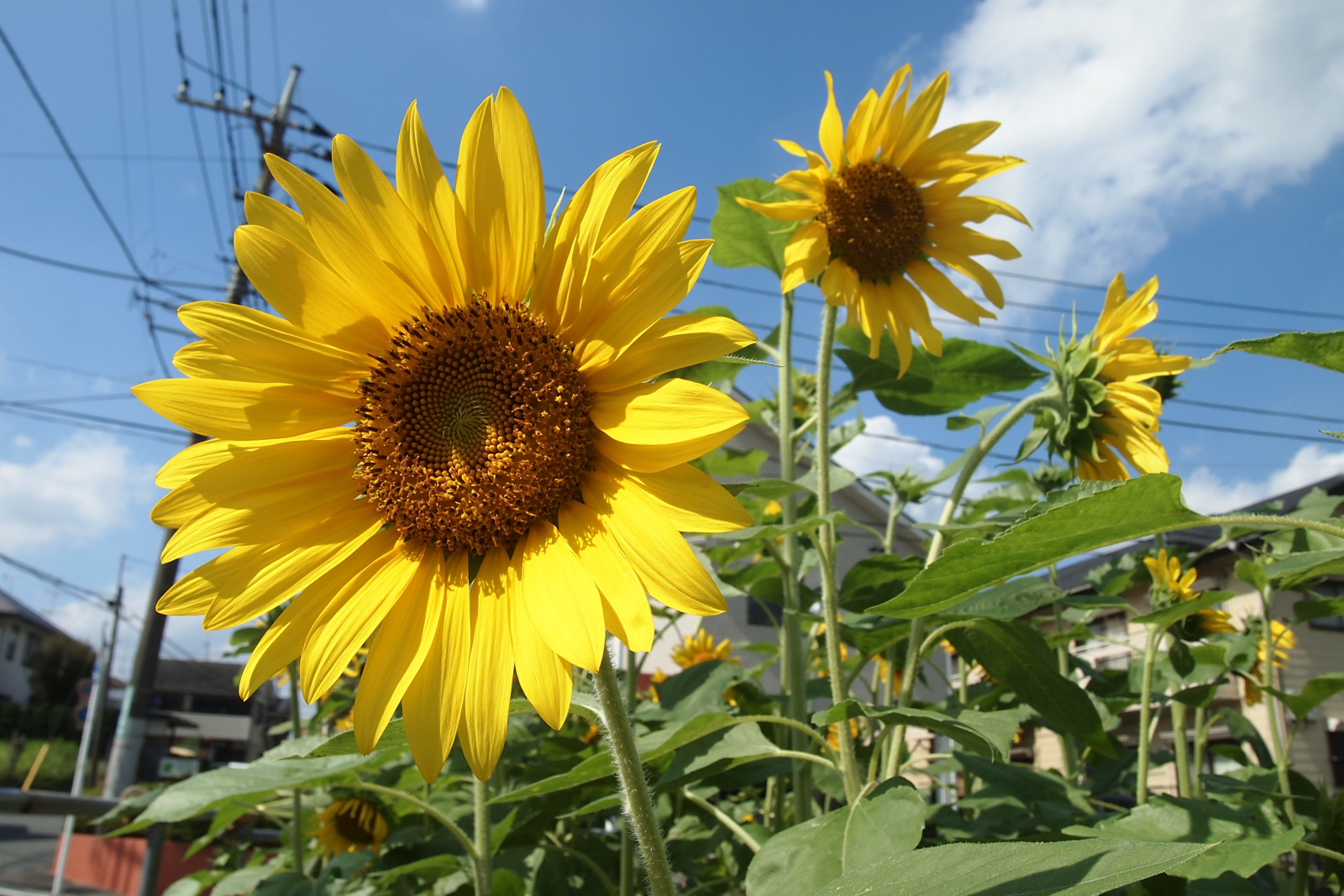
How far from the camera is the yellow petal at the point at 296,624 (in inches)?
46.3

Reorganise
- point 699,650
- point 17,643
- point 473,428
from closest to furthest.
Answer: point 473,428, point 699,650, point 17,643

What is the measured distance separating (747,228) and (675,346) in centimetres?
128

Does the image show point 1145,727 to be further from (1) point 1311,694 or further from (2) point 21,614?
(2) point 21,614

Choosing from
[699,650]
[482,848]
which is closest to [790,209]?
[482,848]

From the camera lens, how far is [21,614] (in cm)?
4919

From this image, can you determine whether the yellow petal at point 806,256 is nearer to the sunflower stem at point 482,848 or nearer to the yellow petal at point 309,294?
the yellow petal at point 309,294

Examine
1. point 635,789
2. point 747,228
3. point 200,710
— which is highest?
point 200,710

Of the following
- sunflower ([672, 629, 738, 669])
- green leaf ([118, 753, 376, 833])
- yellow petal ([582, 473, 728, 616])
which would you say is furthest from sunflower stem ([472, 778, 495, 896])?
sunflower ([672, 629, 738, 669])

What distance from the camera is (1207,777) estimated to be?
183 cm

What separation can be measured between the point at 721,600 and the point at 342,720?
15.9ft

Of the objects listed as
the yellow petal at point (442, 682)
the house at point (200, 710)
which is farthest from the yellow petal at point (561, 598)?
the house at point (200, 710)

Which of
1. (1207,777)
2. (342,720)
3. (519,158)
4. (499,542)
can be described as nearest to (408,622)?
(499,542)

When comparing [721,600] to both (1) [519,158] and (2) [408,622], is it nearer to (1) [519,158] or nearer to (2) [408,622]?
(2) [408,622]

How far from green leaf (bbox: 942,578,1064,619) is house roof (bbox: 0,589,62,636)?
5875 cm
